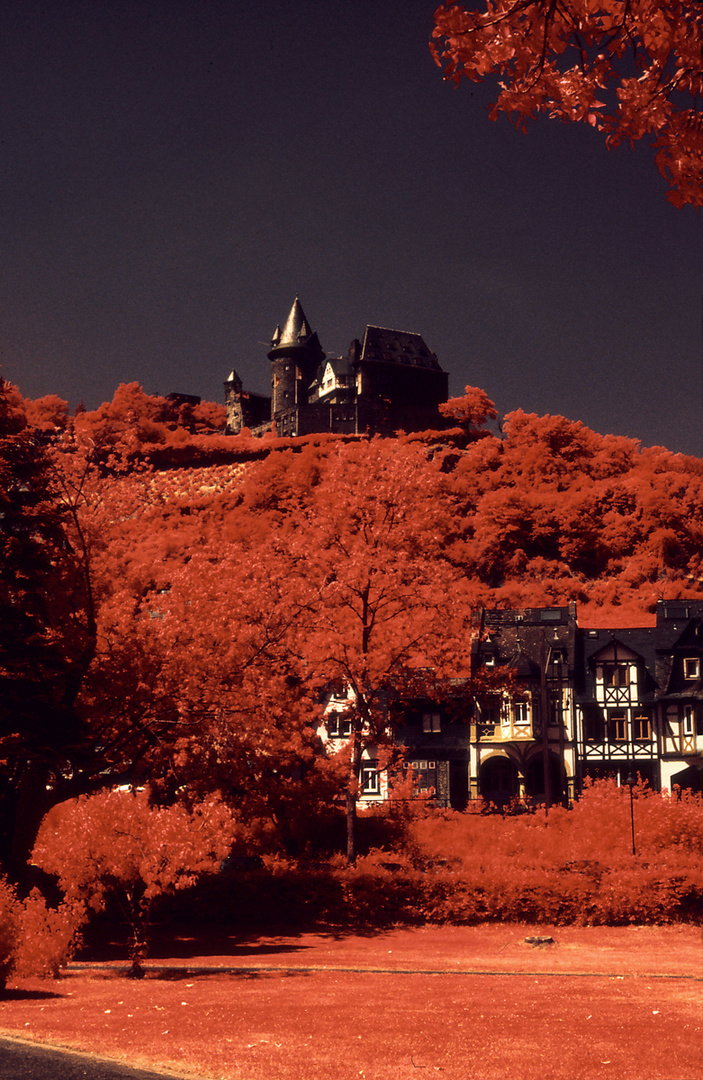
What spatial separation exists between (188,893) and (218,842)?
7712 millimetres

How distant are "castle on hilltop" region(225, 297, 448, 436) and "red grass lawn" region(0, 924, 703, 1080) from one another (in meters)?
85.1

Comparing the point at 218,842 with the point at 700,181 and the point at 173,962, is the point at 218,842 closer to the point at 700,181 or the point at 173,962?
the point at 173,962

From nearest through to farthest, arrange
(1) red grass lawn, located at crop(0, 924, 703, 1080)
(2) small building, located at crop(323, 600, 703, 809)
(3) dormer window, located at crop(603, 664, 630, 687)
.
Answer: (1) red grass lawn, located at crop(0, 924, 703, 1080)
(2) small building, located at crop(323, 600, 703, 809)
(3) dormer window, located at crop(603, 664, 630, 687)

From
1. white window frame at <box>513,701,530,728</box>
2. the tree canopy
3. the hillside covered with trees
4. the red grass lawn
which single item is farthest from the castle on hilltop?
the red grass lawn

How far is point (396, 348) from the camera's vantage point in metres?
109

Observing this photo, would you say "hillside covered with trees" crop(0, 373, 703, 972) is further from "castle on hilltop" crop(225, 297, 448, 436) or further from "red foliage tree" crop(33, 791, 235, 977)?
"castle on hilltop" crop(225, 297, 448, 436)

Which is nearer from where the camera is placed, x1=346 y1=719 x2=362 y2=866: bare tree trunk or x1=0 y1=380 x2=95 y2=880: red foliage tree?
x1=0 y1=380 x2=95 y2=880: red foliage tree

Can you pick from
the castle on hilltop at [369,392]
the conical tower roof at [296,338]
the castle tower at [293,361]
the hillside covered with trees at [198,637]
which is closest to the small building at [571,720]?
the hillside covered with trees at [198,637]

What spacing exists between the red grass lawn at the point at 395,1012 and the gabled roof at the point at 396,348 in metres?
89.7

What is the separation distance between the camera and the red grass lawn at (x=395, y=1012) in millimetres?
10883

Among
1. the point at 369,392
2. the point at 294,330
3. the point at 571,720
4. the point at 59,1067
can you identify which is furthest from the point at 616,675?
the point at 294,330

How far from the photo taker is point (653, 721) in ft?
152

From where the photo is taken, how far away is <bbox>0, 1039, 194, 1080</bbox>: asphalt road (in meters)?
10.5

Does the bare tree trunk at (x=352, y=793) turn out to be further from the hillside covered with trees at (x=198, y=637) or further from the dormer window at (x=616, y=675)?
the dormer window at (x=616, y=675)
